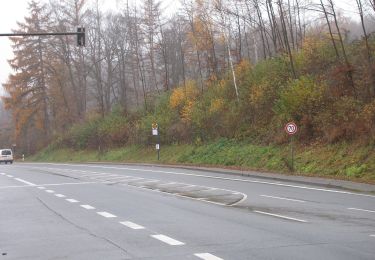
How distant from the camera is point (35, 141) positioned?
7956 centimetres

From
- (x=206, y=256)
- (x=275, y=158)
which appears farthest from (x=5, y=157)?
(x=206, y=256)

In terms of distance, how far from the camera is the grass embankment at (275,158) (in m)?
24.5

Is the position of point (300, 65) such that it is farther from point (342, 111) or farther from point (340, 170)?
point (340, 170)

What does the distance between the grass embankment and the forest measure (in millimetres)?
782

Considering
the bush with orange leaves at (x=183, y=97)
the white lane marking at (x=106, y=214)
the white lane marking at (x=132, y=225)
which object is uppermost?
the bush with orange leaves at (x=183, y=97)

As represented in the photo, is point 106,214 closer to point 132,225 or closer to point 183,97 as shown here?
point 132,225

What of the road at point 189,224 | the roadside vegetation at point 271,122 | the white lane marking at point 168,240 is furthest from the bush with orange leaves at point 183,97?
the white lane marking at point 168,240

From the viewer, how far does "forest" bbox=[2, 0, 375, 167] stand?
30.5 metres

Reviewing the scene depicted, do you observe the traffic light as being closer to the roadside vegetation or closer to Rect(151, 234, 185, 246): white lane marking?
the roadside vegetation

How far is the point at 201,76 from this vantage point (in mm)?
49750

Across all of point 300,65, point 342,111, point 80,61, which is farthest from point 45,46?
point 342,111

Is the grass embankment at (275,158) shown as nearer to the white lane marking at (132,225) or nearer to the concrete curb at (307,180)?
the concrete curb at (307,180)

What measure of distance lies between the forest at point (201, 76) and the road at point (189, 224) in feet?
36.6

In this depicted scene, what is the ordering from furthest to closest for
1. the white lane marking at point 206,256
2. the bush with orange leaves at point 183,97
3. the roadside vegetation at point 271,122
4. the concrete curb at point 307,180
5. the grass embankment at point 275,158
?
the bush with orange leaves at point 183,97 → the roadside vegetation at point 271,122 → the grass embankment at point 275,158 → the concrete curb at point 307,180 → the white lane marking at point 206,256
